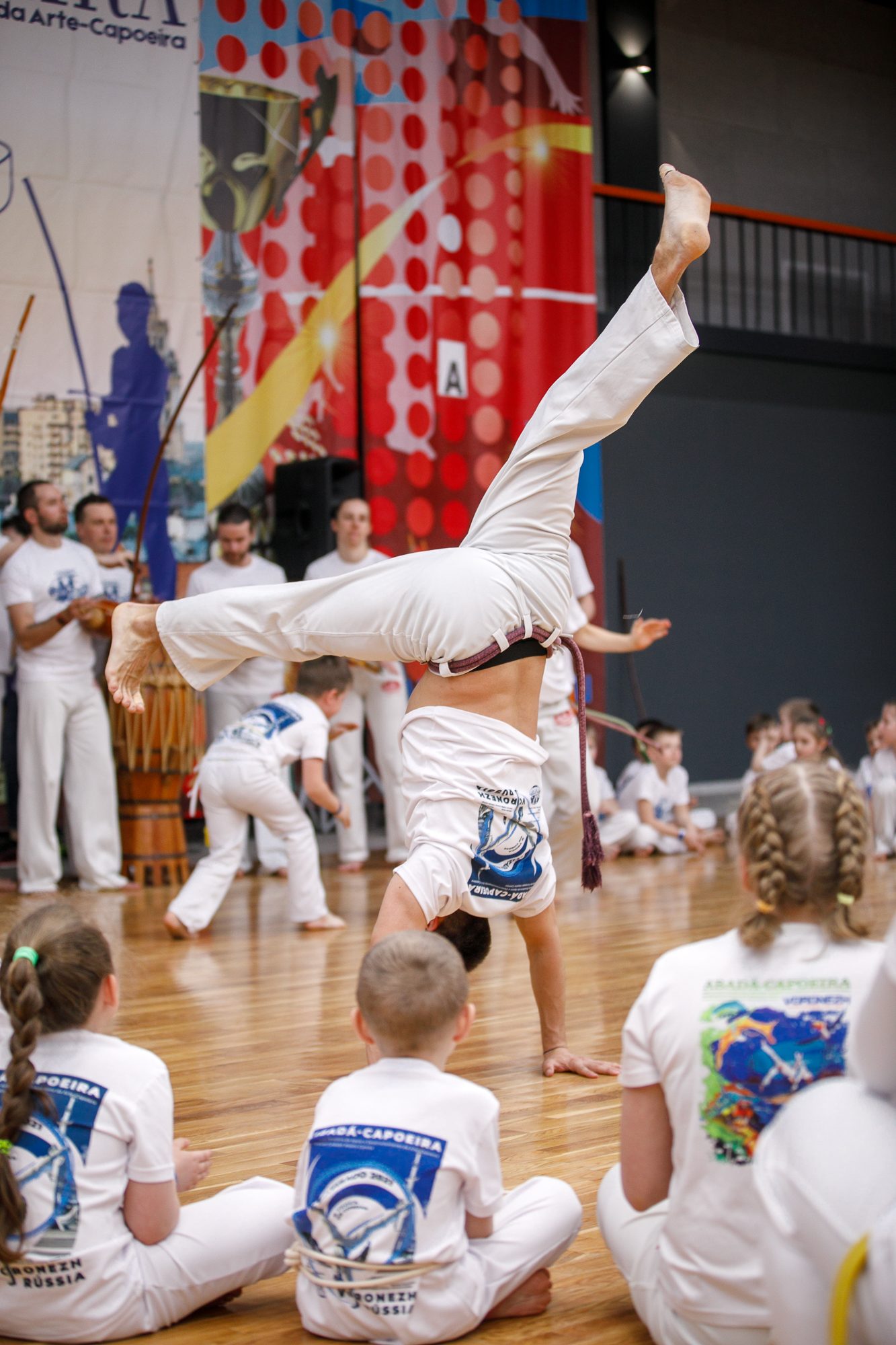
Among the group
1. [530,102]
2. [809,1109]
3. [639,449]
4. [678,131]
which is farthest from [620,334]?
[678,131]

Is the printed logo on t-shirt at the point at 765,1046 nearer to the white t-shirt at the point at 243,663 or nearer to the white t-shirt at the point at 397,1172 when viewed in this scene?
the white t-shirt at the point at 397,1172

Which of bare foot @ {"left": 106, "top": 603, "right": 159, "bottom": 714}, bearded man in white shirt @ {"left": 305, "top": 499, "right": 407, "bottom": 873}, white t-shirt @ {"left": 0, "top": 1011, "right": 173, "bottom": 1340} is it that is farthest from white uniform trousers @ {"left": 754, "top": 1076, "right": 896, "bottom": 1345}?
bearded man in white shirt @ {"left": 305, "top": 499, "right": 407, "bottom": 873}

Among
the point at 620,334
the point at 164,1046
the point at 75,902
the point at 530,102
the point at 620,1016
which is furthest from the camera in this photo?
the point at 530,102

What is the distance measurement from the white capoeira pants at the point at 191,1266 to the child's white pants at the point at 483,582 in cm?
97

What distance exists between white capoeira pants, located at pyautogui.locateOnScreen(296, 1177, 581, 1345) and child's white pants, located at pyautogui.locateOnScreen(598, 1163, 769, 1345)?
0.20 ft

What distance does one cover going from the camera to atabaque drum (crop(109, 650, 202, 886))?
524 cm

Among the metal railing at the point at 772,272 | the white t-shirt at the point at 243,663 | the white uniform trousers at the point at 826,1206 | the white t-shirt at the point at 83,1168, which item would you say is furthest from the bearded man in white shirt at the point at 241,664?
the white uniform trousers at the point at 826,1206

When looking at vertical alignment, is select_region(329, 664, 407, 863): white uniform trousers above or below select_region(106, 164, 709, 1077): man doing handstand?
below

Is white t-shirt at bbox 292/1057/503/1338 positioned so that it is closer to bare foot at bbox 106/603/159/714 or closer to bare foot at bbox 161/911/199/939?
bare foot at bbox 106/603/159/714

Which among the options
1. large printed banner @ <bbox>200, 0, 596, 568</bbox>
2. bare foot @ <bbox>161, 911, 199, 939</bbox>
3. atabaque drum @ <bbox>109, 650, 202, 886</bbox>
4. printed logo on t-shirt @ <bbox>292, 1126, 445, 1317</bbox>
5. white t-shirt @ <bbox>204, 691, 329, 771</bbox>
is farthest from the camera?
large printed banner @ <bbox>200, 0, 596, 568</bbox>

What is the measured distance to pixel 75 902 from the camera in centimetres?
481

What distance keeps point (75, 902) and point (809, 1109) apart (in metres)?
4.10

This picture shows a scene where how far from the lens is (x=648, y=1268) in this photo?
1.42 metres

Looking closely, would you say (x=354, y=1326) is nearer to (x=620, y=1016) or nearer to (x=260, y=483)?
(x=620, y=1016)
